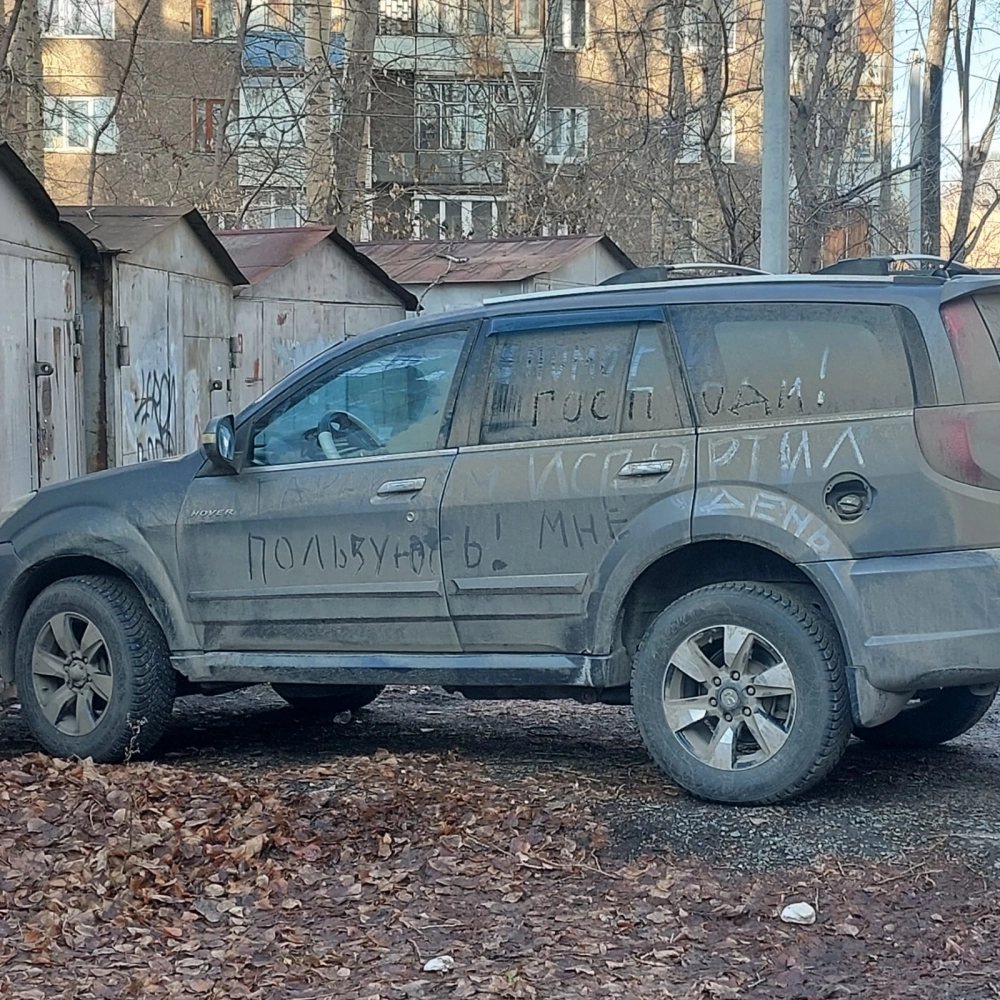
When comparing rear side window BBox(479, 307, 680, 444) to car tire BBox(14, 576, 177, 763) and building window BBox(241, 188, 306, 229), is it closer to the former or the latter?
car tire BBox(14, 576, 177, 763)

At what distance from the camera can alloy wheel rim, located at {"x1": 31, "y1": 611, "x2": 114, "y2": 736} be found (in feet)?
21.6

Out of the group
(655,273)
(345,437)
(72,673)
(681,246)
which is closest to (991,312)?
(655,273)

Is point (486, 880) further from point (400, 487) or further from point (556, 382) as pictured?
point (556, 382)

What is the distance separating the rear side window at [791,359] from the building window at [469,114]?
2573cm

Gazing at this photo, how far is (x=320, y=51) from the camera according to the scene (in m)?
25.4

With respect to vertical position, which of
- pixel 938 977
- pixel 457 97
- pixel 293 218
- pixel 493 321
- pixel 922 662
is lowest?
pixel 938 977

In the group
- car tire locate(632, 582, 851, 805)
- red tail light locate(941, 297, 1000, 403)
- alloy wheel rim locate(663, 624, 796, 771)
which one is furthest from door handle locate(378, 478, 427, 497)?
red tail light locate(941, 297, 1000, 403)

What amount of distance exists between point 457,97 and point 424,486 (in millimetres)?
30505

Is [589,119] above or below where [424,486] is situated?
above

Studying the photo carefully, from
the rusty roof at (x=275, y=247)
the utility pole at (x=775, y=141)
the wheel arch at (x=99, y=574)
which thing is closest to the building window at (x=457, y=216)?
the rusty roof at (x=275, y=247)

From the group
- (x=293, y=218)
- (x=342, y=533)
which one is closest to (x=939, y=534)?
(x=342, y=533)

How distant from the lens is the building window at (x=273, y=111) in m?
24.3

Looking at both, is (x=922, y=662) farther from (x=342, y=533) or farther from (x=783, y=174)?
(x=783, y=174)

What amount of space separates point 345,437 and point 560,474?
1005 millimetres
